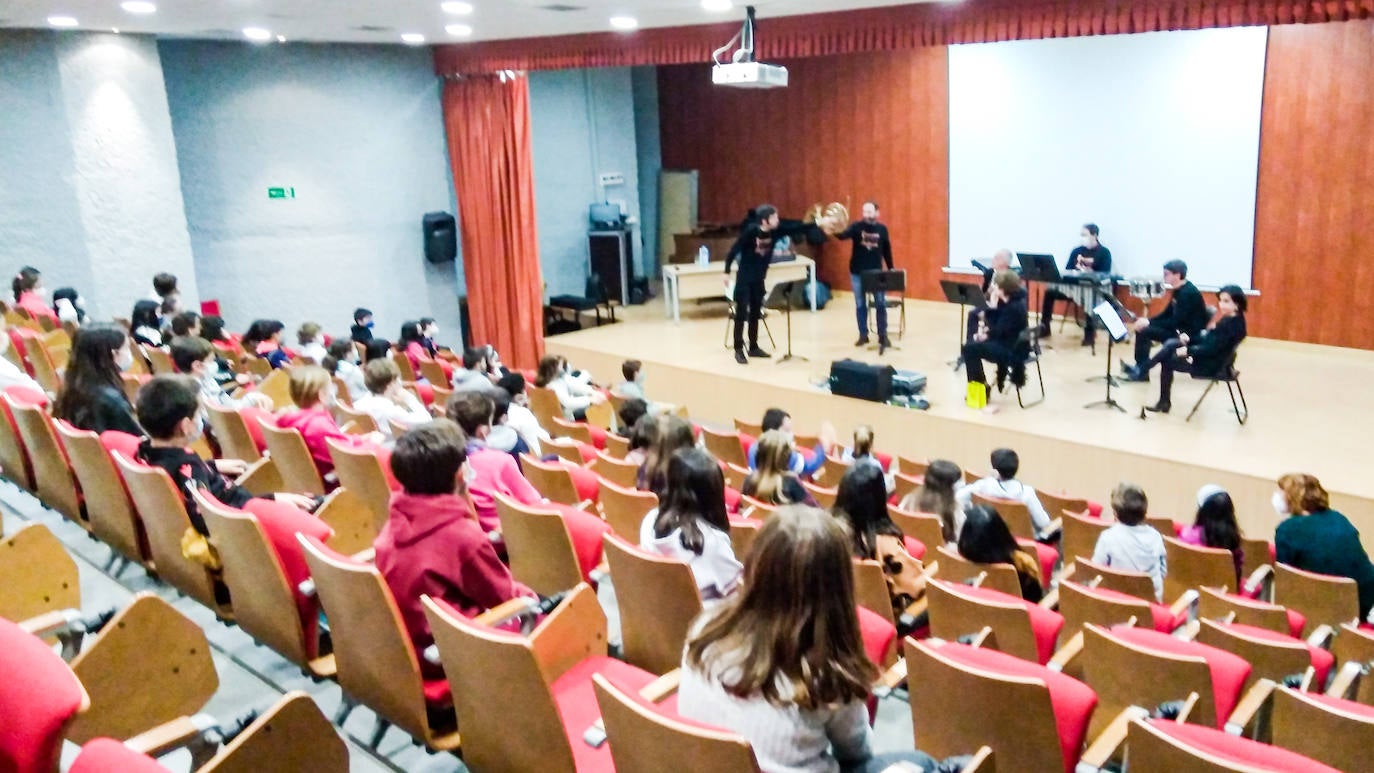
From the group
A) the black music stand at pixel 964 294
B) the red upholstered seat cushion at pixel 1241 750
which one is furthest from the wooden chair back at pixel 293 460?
the black music stand at pixel 964 294

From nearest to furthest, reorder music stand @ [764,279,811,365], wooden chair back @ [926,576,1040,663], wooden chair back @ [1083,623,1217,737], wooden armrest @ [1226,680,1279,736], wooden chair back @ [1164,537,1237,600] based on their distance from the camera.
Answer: wooden chair back @ [1083,623,1217,737], wooden armrest @ [1226,680,1279,736], wooden chair back @ [926,576,1040,663], wooden chair back @ [1164,537,1237,600], music stand @ [764,279,811,365]

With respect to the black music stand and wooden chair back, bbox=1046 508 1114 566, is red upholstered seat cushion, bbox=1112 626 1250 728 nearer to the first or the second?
wooden chair back, bbox=1046 508 1114 566

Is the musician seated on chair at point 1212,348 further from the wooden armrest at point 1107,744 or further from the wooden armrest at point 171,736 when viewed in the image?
the wooden armrest at point 171,736

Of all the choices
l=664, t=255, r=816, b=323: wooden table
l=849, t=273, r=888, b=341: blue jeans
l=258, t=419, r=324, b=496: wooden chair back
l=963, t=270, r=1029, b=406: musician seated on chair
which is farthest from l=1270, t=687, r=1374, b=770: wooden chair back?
l=664, t=255, r=816, b=323: wooden table

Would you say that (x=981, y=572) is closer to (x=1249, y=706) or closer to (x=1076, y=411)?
(x=1249, y=706)

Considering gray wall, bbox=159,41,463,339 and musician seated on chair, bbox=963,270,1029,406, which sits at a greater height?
gray wall, bbox=159,41,463,339

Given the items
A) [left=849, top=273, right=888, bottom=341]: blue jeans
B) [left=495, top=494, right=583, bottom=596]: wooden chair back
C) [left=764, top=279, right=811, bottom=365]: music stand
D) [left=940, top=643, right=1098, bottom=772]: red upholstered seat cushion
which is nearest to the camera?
[left=940, top=643, right=1098, bottom=772]: red upholstered seat cushion

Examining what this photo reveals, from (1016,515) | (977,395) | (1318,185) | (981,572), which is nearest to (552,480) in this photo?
(981,572)

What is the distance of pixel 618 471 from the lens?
4.79m

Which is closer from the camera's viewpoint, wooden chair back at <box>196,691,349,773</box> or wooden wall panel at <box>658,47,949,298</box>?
wooden chair back at <box>196,691,349,773</box>

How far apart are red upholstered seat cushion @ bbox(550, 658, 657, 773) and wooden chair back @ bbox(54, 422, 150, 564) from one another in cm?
181

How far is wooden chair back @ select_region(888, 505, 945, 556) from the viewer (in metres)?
4.30

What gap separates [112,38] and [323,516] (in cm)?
669

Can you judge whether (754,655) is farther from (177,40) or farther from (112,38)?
(177,40)
